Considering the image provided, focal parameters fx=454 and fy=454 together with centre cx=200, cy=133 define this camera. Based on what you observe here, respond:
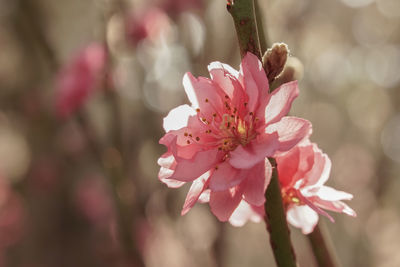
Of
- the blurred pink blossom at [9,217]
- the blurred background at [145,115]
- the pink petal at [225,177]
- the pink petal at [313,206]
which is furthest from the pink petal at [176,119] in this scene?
the blurred pink blossom at [9,217]

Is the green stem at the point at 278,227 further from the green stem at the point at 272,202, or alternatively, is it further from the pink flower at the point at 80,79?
the pink flower at the point at 80,79

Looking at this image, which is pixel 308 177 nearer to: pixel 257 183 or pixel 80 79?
pixel 257 183

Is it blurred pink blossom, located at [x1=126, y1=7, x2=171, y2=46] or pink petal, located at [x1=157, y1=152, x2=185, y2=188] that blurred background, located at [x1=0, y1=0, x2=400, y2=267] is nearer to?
blurred pink blossom, located at [x1=126, y1=7, x2=171, y2=46]

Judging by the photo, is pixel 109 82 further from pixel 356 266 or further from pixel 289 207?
pixel 356 266

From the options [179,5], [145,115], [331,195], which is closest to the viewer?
[331,195]

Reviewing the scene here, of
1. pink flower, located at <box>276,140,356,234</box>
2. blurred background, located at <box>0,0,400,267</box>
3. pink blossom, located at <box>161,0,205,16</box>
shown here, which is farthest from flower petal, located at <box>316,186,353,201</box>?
pink blossom, located at <box>161,0,205,16</box>

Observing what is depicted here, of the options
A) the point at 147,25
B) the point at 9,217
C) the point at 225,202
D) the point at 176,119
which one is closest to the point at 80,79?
the point at 147,25
